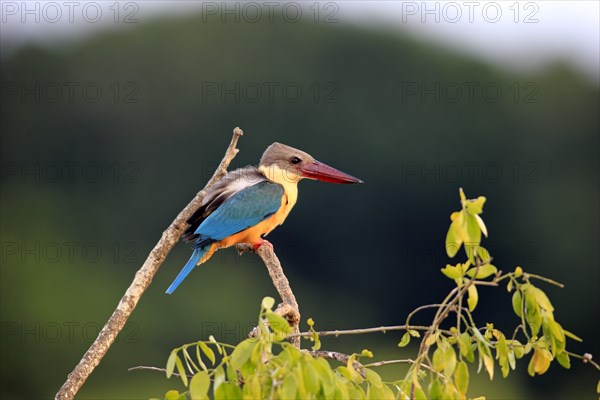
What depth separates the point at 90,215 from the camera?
39.3 m

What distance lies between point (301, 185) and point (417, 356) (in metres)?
31.8

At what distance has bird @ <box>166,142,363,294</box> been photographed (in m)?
6.52

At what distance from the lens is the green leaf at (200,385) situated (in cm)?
346

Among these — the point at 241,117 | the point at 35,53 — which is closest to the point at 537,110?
the point at 241,117

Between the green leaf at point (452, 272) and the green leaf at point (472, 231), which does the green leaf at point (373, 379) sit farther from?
the green leaf at point (472, 231)

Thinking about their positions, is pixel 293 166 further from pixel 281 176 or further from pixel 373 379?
pixel 373 379

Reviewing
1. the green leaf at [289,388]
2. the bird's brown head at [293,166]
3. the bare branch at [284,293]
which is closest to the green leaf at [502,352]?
the green leaf at [289,388]

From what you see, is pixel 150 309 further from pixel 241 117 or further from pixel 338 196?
pixel 241 117

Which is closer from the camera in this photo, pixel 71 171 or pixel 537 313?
pixel 537 313

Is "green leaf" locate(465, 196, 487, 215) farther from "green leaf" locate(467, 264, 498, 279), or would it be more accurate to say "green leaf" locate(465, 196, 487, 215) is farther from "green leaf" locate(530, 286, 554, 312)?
"green leaf" locate(530, 286, 554, 312)

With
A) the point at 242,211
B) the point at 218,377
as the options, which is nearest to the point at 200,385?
the point at 218,377

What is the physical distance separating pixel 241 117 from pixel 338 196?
6.06 meters

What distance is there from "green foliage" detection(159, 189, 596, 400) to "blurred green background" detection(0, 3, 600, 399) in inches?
827

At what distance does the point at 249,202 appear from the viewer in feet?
22.3
